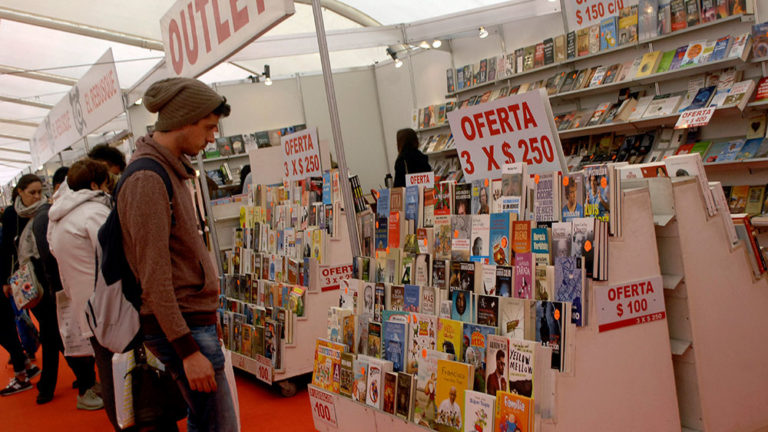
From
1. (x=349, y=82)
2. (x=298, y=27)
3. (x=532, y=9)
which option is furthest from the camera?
(x=298, y=27)

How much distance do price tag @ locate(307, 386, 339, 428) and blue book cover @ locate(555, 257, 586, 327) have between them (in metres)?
1.21

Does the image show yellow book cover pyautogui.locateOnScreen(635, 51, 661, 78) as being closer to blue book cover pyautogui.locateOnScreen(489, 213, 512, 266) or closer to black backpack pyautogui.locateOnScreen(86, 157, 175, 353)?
blue book cover pyautogui.locateOnScreen(489, 213, 512, 266)

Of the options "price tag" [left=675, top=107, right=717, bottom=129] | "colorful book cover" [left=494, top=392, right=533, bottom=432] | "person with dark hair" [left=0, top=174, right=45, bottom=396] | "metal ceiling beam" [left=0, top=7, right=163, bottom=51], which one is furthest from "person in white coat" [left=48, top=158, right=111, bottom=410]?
"metal ceiling beam" [left=0, top=7, right=163, bottom=51]

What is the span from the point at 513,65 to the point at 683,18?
1.87 m

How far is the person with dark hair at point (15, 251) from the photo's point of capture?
4.68 m

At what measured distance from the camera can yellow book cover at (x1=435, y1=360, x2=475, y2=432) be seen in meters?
2.21

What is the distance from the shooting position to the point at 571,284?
2.13 m

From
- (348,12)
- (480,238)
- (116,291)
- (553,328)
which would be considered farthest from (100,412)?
(348,12)

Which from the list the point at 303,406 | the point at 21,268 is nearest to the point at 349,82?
the point at 21,268

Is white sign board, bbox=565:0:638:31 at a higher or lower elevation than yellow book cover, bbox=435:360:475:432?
higher

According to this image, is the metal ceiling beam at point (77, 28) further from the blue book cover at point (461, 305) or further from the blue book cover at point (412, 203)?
the blue book cover at point (461, 305)

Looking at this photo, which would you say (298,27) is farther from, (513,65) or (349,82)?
(513,65)

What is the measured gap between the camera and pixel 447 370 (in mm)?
2289

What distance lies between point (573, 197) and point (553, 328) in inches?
19.0
